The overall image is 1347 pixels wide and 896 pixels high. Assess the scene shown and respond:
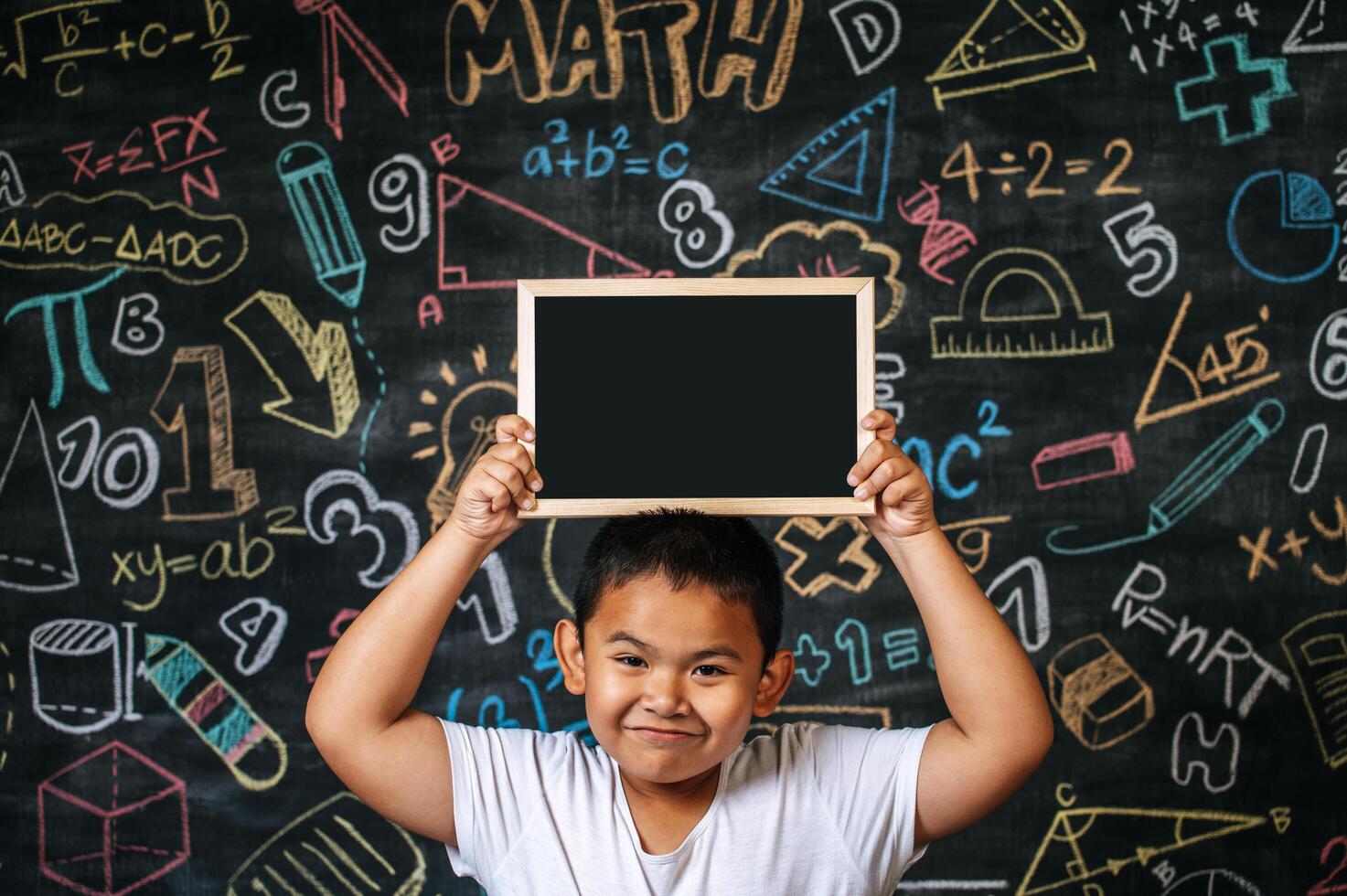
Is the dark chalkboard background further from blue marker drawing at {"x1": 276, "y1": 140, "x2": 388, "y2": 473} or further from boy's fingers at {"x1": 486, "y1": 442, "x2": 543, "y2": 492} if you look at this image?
boy's fingers at {"x1": 486, "y1": 442, "x2": 543, "y2": 492}

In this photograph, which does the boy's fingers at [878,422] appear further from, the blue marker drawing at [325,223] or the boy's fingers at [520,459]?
the blue marker drawing at [325,223]

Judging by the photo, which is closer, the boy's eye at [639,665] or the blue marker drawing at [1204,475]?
the boy's eye at [639,665]

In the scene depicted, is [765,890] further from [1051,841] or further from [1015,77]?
[1015,77]

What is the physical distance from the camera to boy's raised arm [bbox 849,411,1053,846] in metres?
1.31

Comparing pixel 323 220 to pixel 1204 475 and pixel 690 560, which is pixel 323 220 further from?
pixel 1204 475

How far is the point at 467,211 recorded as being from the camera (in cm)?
251

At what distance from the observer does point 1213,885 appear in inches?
96.9

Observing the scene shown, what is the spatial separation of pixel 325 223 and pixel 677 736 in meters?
1.70

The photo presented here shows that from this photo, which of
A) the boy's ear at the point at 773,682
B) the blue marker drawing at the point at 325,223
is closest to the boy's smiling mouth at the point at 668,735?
the boy's ear at the point at 773,682

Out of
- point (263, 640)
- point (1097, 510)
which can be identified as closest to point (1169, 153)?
point (1097, 510)

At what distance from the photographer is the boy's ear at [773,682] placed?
1400mm

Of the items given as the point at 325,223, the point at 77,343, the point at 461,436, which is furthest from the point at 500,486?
the point at 77,343

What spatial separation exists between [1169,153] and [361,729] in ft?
7.01

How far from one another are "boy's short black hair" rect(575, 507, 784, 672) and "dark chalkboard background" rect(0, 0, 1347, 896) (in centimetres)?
108
